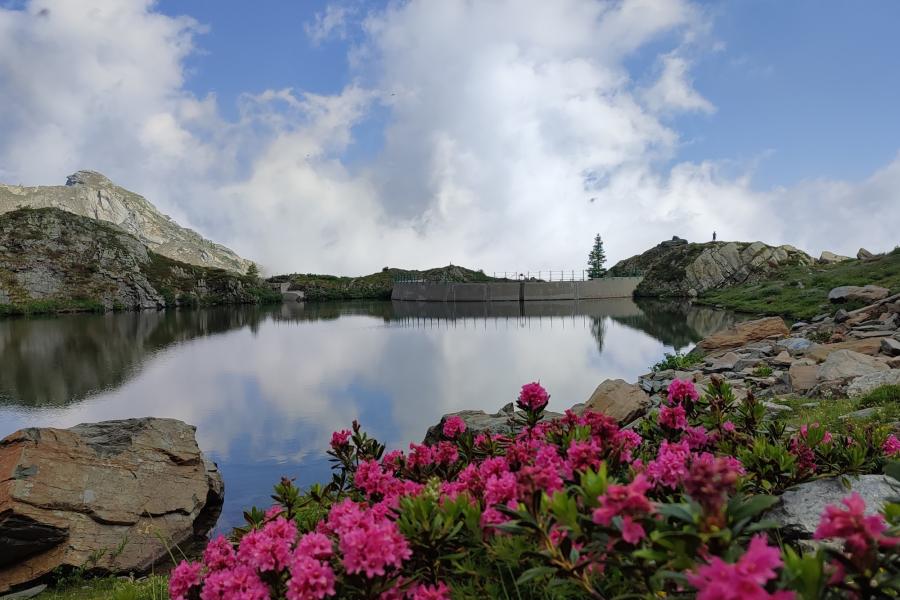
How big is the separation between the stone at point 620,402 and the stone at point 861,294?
24.4 metres

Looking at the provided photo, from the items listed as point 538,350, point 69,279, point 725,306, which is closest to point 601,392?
point 538,350

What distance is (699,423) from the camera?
5590mm

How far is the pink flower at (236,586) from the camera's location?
287cm

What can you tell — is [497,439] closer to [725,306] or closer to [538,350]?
[538,350]

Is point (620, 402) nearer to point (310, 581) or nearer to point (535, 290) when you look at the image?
point (310, 581)

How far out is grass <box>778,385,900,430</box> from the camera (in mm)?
8220

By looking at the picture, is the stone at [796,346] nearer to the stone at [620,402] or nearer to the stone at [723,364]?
the stone at [723,364]

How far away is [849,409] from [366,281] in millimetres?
142978

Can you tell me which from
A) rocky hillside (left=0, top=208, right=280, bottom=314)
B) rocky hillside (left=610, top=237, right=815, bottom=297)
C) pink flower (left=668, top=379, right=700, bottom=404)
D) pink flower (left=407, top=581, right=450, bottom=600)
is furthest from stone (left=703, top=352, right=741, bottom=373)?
rocky hillside (left=0, top=208, right=280, bottom=314)

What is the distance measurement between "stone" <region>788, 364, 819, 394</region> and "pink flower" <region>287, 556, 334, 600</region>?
14015 millimetres

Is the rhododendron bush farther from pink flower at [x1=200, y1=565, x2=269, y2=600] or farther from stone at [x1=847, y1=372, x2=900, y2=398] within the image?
stone at [x1=847, y1=372, x2=900, y2=398]

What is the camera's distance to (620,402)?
448 inches

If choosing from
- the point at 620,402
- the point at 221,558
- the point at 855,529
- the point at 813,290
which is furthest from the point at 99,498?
the point at 813,290

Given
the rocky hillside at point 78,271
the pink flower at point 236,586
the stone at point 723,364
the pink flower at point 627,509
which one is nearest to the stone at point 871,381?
the stone at point 723,364
